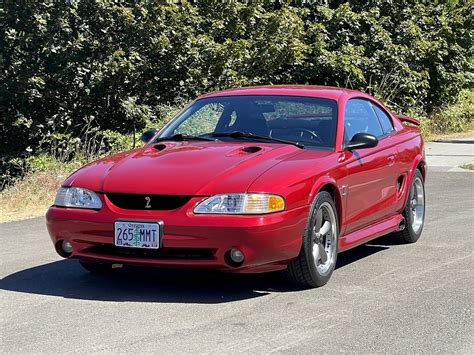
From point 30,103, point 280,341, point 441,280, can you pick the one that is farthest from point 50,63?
point 280,341

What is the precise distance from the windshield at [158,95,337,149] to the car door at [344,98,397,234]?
0.73ft

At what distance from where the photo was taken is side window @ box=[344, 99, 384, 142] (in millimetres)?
6992

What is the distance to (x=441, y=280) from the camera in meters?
6.36

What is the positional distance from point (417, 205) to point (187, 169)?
327 cm

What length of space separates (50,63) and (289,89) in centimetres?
873

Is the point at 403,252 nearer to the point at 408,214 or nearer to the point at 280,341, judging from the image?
the point at 408,214

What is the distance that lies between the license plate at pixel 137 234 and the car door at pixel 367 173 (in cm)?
173

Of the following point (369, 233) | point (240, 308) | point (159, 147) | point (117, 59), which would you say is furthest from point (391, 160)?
point (117, 59)

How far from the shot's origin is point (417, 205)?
27.0ft

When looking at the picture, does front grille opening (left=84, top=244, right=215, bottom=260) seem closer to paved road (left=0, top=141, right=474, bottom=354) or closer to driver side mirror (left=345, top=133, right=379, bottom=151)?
paved road (left=0, top=141, right=474, bottom=354)

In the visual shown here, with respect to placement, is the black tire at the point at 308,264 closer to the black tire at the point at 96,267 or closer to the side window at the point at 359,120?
the side window at the point at 359,120

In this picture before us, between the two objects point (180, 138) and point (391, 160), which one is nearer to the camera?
point (180, 138)

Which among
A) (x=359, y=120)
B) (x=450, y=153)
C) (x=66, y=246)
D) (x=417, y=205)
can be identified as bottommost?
(x=450, y=153)

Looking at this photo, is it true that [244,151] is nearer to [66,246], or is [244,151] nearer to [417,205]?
[66,246]
